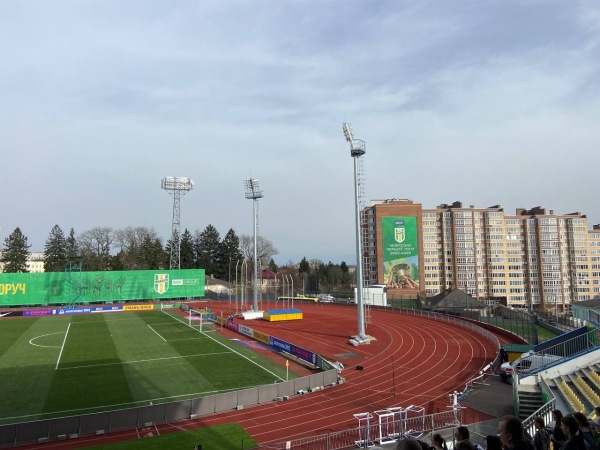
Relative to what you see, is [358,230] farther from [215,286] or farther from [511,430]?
[215,286]

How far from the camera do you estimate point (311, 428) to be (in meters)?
19.0

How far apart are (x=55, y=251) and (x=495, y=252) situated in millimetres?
104302

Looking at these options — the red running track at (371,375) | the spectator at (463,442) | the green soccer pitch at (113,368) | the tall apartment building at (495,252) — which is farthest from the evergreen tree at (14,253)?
the spectator at (463,442)

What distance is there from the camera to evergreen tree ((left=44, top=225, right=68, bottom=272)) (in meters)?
101

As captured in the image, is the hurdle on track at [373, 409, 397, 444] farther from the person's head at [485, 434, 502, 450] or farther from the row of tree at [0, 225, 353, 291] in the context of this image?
the row of tree at [0, 225, 353, 291]

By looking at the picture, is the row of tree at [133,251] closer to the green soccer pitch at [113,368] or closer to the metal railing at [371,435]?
the green soccer pitch at [113,368]

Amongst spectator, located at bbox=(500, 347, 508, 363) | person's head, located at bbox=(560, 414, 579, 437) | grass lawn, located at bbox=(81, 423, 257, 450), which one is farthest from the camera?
spectator, located at bbox=(500, 347, 508, 363)

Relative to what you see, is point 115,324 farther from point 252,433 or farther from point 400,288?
point 400,288

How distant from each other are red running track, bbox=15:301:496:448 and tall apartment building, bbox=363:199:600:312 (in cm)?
4921

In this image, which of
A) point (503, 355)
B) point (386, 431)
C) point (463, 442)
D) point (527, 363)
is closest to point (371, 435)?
point (386, 431)

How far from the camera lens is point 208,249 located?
380 feet

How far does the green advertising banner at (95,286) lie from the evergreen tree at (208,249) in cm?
3554

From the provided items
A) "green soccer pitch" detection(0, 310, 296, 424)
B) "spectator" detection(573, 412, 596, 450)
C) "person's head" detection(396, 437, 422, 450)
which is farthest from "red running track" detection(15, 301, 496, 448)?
"person's head" detection(396, 437, 422, 450)

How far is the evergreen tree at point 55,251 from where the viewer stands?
10075cm
